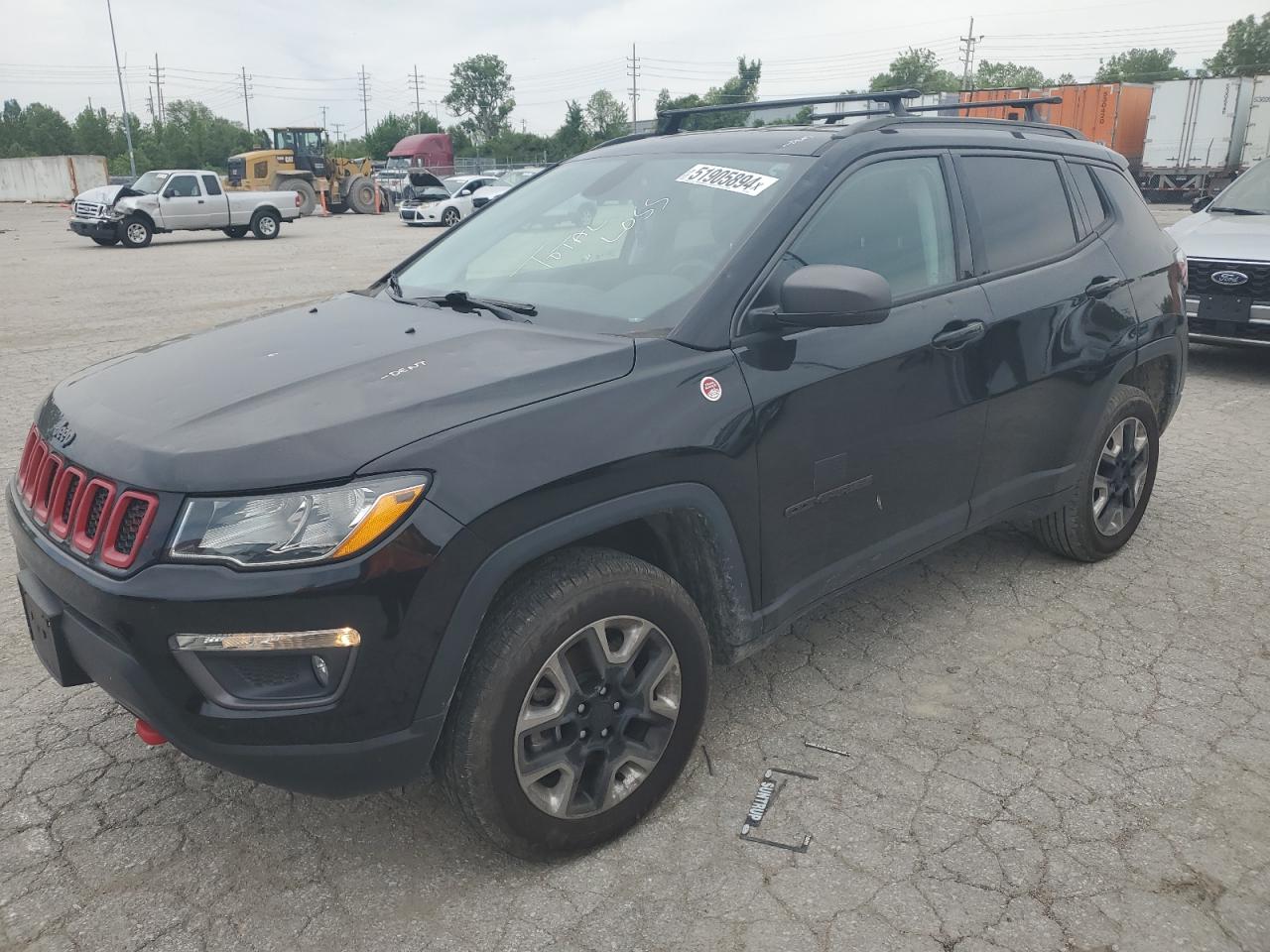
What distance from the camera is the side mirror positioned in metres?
2.56

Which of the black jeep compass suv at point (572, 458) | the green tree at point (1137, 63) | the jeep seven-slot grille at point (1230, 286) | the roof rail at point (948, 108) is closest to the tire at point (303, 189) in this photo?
the jeep seven-slot grille at point (1230, 286)

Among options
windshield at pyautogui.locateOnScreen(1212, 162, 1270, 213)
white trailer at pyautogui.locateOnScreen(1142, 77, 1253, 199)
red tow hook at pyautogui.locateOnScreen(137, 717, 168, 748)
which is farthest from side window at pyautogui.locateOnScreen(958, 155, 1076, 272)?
white trailer at pyautogui.locateOnScreen(1142, 77, 1253, 199)

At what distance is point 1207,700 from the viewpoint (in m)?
3.19

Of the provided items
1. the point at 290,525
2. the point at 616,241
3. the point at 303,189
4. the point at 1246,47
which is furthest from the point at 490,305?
the point at 1246,47

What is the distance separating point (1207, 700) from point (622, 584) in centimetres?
213

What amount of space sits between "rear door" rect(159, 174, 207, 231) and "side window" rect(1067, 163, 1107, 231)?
76.1 feet

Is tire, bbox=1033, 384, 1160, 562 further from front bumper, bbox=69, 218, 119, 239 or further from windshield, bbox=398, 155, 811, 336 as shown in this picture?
front bumper, bbox=69, 218, 119, 239

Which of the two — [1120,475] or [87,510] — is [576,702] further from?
[1120,475]

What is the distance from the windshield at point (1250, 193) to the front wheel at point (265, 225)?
71.2ft

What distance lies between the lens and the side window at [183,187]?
22828 millimetres

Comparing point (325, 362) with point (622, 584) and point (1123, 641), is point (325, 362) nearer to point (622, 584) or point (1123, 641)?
point (622, 584)

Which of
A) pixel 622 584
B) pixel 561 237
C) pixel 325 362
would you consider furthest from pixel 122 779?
pixel 561 237

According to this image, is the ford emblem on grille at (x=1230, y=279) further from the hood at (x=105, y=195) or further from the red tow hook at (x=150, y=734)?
the hood at (x=105, y=195)

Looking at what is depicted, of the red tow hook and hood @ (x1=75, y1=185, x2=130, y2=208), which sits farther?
hood @ (x1=75, y1=185, x2=130, y2=208)
